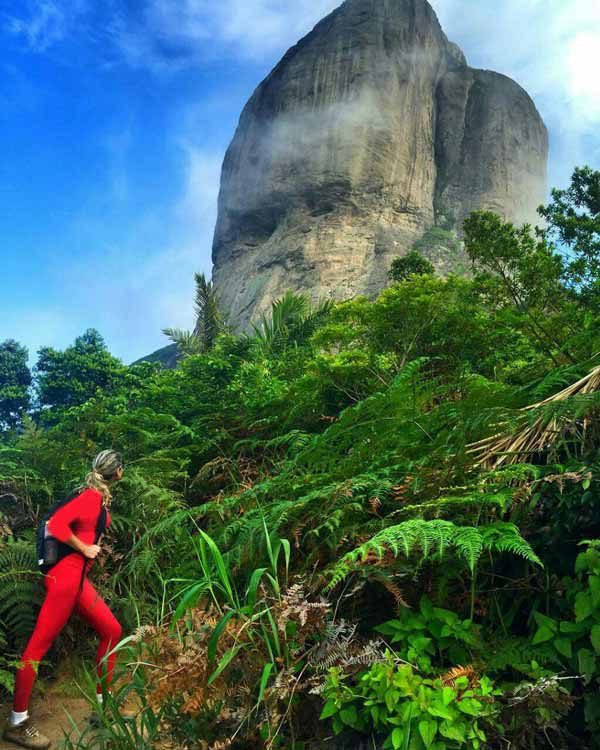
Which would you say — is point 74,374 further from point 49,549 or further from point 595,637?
point 595,637

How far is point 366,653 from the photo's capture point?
2074 millimetres

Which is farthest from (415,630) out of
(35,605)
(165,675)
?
(35,605)

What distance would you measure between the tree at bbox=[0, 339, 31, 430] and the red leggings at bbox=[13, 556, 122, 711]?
113 feet

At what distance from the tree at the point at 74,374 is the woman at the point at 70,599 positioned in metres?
30.9

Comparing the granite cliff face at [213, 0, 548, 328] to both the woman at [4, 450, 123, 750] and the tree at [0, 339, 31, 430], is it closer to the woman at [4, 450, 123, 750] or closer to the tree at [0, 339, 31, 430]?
the tree at [0, 339, 31, 430]

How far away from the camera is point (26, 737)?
10.6ft

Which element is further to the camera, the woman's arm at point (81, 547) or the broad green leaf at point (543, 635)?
the woman's arm at point (81, 547)

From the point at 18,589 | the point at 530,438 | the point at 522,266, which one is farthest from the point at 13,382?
the point at 530,438

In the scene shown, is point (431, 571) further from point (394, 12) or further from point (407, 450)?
point (394, 12)

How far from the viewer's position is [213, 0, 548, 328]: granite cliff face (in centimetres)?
4447

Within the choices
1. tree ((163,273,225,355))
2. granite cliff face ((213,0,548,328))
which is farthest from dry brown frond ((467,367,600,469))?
granite cliff face ((213,0,548,328))

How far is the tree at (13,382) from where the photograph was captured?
36.5 m

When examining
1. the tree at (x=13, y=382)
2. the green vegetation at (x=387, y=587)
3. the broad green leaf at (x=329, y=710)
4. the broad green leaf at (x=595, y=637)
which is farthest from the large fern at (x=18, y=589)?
the tree at (x=13, y=382)

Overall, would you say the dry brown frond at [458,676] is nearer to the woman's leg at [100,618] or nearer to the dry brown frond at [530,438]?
the dry brown frond at [530,438]
